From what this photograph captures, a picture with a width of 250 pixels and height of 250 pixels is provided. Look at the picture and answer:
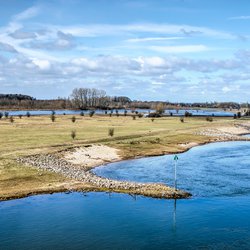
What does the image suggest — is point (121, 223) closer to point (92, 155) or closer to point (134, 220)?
point (134, 220)

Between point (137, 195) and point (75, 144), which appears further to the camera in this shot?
point (75, 144)

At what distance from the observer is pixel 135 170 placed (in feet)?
194

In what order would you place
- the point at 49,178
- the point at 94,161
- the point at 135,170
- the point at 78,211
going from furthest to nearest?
the point at 94,161, the point at 135,170, the point at 49,178, the point at 78,211

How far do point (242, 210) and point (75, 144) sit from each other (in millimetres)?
42534

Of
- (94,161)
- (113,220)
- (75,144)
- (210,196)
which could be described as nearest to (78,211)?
(113,220)

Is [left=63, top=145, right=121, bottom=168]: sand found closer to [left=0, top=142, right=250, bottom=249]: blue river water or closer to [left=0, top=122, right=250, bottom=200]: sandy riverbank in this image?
[left=0, top=122, right=250, bottom=200]: sandy riverbank

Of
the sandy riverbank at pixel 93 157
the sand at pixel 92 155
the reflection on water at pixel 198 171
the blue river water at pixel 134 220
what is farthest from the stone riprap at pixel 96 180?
the reflection on water at pixel 198 171

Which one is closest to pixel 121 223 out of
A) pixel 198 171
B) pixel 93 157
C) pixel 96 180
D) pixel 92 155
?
pixel 96 180

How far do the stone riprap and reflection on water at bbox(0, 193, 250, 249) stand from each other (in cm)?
181

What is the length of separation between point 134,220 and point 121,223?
1.34 metres

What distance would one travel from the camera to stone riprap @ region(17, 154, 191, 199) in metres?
43.1

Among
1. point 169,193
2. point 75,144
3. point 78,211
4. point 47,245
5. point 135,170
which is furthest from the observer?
point 75,144

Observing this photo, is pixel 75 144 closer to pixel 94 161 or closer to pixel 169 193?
pixel 94 161

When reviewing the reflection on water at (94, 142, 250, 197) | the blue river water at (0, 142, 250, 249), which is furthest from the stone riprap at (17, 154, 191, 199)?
the reflection on water at (94, 142, 250, 197)
